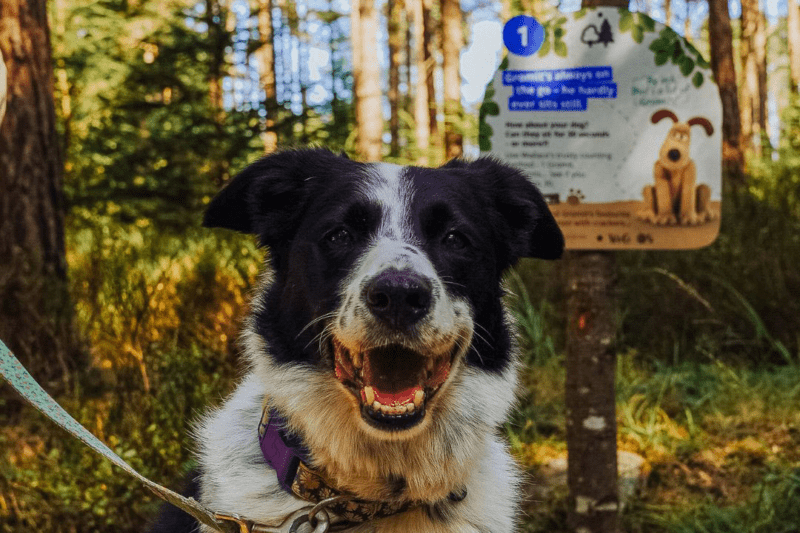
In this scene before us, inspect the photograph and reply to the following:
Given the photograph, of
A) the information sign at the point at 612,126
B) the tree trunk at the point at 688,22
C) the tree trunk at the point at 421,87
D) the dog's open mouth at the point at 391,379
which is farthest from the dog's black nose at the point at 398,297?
the tree trunk at the point at 688,22

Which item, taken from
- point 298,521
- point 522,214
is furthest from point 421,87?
point 298,521

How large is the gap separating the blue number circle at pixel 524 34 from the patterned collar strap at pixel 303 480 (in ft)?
6.55

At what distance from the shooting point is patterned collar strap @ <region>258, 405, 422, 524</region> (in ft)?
6.62

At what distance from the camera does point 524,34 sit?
129 inches

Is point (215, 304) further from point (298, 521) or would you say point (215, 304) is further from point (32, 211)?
point (298, 521)

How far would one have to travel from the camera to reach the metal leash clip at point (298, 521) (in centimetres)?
191

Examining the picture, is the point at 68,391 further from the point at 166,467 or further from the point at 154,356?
the point at 166,467

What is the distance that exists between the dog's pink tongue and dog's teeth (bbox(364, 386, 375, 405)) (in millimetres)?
12

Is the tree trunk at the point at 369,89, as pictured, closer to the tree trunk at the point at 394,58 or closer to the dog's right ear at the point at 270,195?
the dog's right ear at the point at 270,195

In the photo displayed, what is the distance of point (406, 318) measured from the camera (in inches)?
78.3

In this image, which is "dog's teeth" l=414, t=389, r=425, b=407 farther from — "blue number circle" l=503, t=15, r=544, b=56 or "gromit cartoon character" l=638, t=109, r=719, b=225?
"blue number circle" l=503, t=15, r=544, b=56

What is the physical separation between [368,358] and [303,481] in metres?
0.38

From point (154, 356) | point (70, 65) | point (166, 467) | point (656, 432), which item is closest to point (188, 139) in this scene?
point (70, 65)

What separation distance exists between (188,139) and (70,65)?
3991 millimetres
